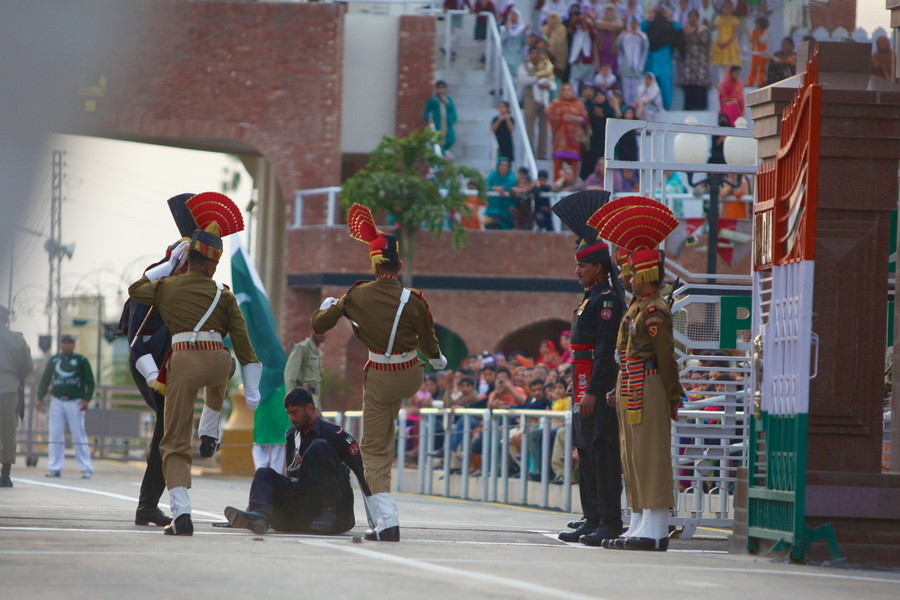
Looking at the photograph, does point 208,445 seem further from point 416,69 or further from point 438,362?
point 416,69

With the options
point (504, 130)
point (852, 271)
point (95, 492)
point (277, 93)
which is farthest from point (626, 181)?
point (852, 271)

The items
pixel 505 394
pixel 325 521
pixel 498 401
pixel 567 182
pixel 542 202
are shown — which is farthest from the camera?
pixel 542 202

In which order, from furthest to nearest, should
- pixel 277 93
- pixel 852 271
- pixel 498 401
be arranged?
pixel 277 93 < pixel 498 401 < pixel 852 271

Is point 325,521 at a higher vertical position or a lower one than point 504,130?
lower

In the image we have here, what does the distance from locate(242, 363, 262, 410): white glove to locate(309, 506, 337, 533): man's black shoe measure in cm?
99

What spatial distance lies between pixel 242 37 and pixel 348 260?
536 centimetres

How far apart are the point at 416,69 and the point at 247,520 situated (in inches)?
1008

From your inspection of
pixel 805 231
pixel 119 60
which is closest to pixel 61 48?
pixel 119 60

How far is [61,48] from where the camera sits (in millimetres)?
2719

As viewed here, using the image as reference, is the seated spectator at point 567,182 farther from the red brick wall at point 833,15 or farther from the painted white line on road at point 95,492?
the painted white line on road at point 95,492

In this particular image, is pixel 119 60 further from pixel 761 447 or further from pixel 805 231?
pixel 761 447

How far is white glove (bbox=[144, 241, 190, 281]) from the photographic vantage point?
9883mm

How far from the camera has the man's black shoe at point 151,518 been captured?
10.1m

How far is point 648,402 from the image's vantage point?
31.0ft
